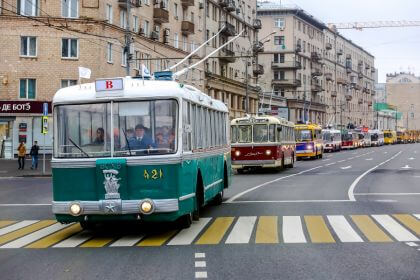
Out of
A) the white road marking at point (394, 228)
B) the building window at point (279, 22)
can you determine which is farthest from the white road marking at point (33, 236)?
the building window at point (279, 22)

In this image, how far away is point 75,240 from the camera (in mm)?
11234

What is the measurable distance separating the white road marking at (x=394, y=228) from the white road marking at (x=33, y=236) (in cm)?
615

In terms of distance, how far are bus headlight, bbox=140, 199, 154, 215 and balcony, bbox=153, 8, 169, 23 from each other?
46103 millimetres

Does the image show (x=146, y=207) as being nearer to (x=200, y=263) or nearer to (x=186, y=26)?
(x=200, y=263)

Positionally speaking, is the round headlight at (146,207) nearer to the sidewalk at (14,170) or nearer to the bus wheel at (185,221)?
the bus wheel at (185,221)

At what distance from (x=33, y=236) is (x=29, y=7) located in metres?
37.4

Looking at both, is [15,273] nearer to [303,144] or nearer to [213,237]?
[213,237]

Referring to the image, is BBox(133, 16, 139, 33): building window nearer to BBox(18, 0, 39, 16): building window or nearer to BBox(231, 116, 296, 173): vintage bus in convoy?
BBox(18, 0, 39, 16): building window

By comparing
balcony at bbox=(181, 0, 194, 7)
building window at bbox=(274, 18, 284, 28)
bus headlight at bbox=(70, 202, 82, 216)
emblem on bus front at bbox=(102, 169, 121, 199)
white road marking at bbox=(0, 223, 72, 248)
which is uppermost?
building window at bbox=(274, 18, 284, 28)

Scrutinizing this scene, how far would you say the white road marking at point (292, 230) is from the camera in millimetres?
10805


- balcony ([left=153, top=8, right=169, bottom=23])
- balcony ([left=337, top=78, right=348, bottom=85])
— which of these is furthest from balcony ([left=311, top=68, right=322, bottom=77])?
balcony ([left=153, top=8, right=169, bottom=23])

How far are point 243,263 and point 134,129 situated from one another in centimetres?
355

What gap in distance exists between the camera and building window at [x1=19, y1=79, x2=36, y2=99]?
4662cm

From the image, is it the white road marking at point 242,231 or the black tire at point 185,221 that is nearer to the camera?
the white road marking at point 242,231
